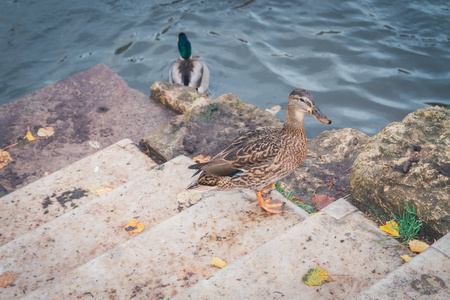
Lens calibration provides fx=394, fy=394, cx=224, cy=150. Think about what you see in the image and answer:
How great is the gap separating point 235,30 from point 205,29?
74 cm

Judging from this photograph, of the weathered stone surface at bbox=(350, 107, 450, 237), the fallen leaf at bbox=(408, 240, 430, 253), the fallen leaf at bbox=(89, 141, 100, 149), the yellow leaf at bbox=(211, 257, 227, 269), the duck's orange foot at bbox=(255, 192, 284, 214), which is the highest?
the weathered stone surface at bbox=(350, 107, 450, 237)

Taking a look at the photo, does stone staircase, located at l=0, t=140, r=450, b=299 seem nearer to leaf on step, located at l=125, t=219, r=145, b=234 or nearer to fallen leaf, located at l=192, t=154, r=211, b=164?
leaf on step, located at l=125, t=219, r=145, b=234

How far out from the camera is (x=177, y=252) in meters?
2.68

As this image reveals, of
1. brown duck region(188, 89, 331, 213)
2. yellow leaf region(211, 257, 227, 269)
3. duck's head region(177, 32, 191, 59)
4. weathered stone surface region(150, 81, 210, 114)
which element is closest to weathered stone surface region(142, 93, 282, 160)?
weathered stone surface region(150, 81, 210, 114)

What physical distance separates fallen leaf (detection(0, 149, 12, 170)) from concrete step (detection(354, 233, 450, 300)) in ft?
13.8

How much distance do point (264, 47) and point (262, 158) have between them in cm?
586

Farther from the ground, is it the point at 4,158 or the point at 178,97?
the point at 178,97

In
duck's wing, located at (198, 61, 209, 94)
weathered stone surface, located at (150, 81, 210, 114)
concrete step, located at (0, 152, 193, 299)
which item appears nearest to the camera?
concrete step, located at (0, 152, 193, 299)

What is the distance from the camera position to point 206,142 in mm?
4559

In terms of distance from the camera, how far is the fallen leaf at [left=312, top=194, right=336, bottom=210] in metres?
3.61

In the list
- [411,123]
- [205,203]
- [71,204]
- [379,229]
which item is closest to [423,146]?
[411,123]

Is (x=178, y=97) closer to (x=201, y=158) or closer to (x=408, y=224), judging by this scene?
(x=201, y=158)

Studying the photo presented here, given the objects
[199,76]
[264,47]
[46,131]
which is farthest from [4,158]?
[264,47]

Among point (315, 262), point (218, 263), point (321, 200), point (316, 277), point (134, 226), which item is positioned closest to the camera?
point (316, 277)
